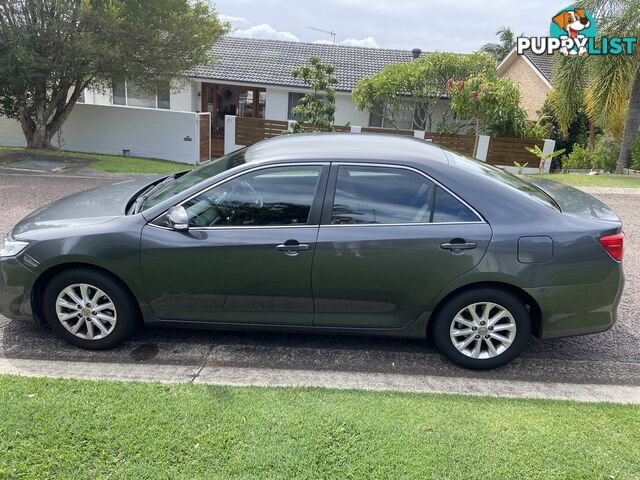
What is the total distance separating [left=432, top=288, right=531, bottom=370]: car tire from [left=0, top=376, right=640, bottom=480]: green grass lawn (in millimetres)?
457

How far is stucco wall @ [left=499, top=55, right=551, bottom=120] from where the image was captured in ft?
70.7

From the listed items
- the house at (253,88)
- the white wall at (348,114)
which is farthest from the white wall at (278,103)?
the white wall at (348,114)

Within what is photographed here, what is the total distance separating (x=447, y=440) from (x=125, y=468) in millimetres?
1709

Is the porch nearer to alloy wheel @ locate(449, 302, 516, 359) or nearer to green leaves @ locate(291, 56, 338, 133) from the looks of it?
green leaves @ locate(291, 56, 338, 133)

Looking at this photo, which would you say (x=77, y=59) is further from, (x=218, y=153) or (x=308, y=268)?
(x=308, y=268)

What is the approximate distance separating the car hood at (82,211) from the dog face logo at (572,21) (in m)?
14.4

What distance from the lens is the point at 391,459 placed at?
257cm

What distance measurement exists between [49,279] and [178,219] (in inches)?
43.8

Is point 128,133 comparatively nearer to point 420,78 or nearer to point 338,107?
point 338,107

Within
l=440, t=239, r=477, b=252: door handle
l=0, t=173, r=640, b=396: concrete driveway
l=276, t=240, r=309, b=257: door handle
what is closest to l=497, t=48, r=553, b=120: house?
l=0, t=173, r=640, b=396: concrete driveway

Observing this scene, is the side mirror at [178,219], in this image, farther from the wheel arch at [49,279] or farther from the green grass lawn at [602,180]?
the green grass lawn at [602,180]

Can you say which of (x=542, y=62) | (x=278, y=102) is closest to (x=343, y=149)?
(x=278, y=102)

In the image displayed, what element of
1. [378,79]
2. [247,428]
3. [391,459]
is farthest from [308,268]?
[378,79]

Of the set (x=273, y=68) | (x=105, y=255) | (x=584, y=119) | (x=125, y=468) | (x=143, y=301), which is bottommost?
(x=125, y=468)
